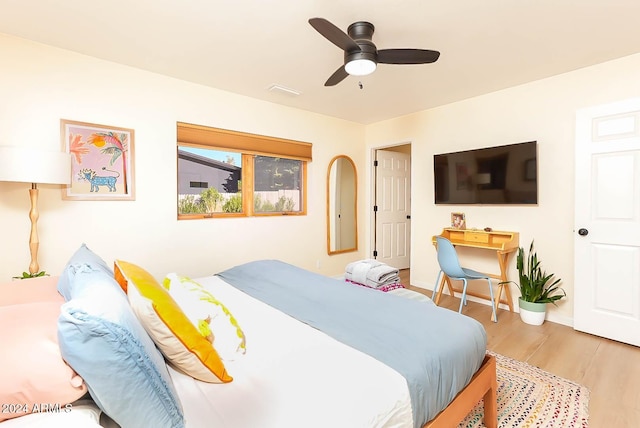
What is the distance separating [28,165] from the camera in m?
2.02

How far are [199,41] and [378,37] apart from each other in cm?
142

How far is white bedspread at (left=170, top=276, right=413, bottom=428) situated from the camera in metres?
0.92

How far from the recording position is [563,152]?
117 inches

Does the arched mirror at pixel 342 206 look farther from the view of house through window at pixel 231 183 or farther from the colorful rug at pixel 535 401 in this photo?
the colorful rug at pixel 535 401

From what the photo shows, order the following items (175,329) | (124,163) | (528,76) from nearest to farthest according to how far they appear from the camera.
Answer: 1. (175,329)
2. (124,163)
3. (528,76)

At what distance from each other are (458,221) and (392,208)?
146cm

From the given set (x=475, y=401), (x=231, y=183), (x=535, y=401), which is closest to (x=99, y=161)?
(x=231, y=183)

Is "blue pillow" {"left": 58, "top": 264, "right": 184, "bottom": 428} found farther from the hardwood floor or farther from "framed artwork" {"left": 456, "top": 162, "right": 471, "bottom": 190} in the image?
"framed artwork" {"left": 456, "top": 162, "right": 471, "bottom": 190}

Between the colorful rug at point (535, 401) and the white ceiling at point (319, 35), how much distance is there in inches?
98.0

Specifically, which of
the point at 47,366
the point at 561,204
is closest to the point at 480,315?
the point at 561,204

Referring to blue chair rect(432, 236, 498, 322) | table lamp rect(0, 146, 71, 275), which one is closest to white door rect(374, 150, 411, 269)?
blue chair rect(432, 236, 498, 322)

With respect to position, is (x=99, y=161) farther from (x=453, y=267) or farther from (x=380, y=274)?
(x=453, y=267)

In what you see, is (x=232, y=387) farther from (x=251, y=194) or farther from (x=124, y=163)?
(x=251, y=194)

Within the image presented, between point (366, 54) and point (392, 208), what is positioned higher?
point (366, 54)
